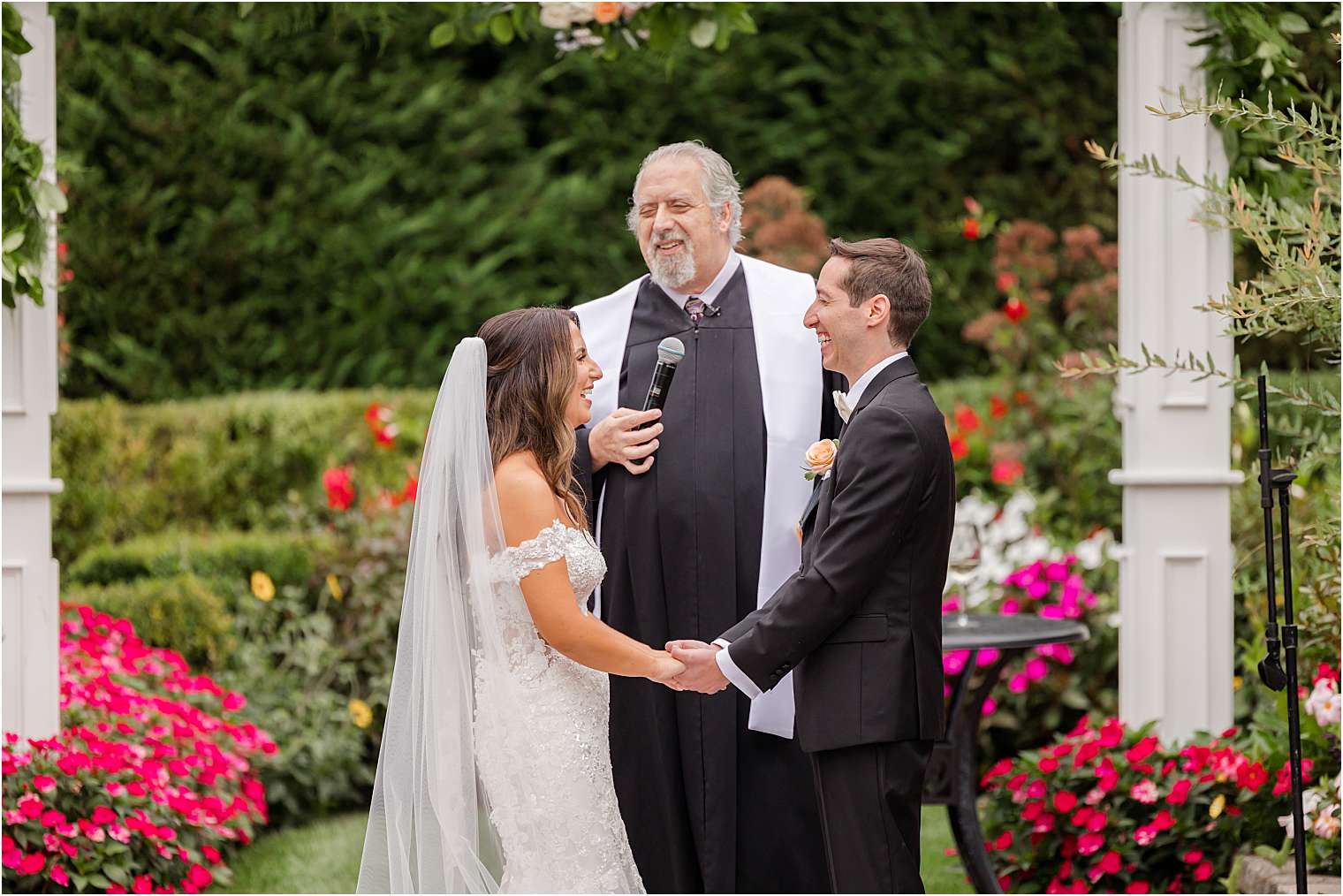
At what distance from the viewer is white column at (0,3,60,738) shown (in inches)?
161

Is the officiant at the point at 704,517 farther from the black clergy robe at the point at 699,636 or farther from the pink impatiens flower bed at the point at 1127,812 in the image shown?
the pink impatiens flower bed at the point at 1127,812

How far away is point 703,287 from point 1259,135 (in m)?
1.62

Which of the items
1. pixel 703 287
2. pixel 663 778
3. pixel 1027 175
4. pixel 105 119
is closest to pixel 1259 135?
pixel 703 287

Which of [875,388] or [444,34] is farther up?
[444,34]

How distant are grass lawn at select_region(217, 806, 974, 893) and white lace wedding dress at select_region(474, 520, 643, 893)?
179 cm

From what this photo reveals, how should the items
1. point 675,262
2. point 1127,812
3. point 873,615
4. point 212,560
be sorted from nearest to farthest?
point 873,615
point 675,262
point 1127,812
point 212,560

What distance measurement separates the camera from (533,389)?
3131mm

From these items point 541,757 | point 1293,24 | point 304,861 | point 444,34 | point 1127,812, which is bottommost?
point 304,861

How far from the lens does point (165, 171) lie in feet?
27.7

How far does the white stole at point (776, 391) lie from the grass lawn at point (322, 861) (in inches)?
58.7

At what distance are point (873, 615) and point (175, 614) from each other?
367cm

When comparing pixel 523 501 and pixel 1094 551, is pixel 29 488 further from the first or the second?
pixel 1094 551

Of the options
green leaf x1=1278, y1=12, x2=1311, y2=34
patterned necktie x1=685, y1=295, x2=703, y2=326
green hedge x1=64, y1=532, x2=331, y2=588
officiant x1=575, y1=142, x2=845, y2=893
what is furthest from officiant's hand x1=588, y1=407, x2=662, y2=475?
green hedge x1=64, y1=532, x2=331, y2=588

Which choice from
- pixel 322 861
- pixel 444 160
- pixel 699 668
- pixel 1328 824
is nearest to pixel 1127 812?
pixel 1328 824
